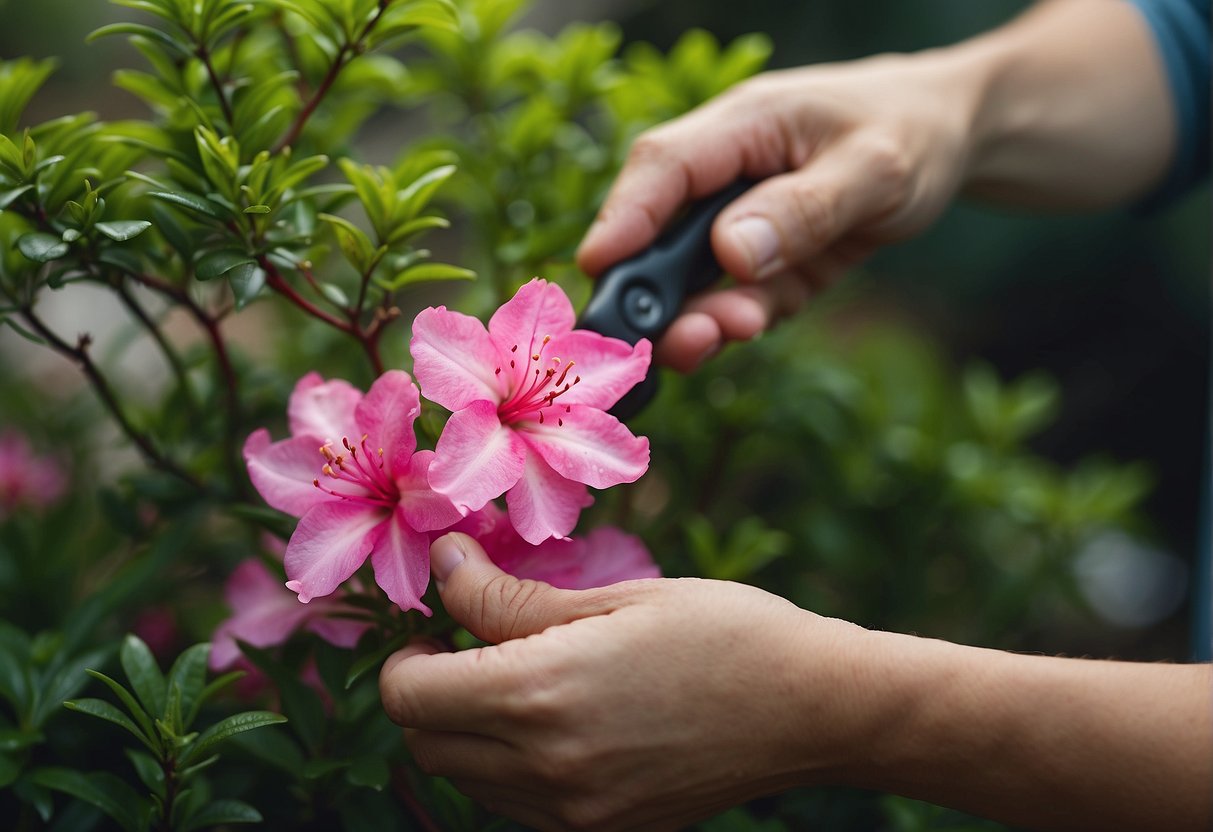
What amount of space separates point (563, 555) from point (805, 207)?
478mm

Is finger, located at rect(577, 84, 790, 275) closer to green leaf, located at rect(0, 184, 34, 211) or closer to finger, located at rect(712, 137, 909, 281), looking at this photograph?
finger, located at rect(712, 137, 909, 281)

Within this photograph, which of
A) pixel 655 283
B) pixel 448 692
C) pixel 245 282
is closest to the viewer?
pixel 448 692

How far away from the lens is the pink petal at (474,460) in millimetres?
703

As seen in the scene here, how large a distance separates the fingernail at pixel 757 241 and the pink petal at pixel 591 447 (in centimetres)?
33

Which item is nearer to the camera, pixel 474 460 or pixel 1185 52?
pixel 474 460

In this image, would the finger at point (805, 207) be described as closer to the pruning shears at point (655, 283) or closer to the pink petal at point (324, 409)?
the pruning shears at point (655, 283)

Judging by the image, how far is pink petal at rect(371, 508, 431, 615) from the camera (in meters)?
0.73

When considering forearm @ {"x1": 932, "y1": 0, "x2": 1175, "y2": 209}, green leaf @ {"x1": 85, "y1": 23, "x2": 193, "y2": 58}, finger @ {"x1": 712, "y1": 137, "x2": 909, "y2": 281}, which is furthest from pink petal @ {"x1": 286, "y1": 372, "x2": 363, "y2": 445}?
forearm @ {"x1": 932, "y1": 0, "x2": 1175, "y2": 209}

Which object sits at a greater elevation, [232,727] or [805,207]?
[805,207]

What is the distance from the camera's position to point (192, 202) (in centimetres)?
76

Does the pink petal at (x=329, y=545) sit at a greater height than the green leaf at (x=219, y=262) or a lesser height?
lesser

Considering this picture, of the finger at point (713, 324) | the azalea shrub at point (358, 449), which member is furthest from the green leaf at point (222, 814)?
the finger at point (713, 324)

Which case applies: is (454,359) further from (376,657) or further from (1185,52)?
(1185,52)

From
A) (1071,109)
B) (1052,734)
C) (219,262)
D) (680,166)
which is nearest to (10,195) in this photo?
(219,262)
